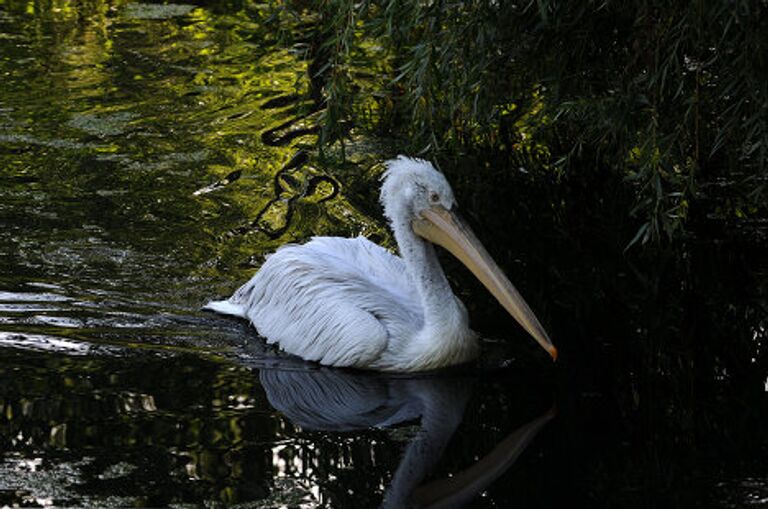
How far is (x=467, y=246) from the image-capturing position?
5734 mm

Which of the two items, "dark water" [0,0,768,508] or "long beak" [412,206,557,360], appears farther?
"long beak" [412,206,557,360]

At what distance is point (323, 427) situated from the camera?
517 cm

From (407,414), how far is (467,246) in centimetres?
76

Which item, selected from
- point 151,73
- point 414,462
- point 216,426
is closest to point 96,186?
point 151,73

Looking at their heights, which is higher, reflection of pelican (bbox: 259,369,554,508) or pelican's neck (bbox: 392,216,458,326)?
pelican's neck (bbox: 392,216,458,326)

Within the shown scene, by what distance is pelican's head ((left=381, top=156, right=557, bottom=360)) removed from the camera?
5.70 meters

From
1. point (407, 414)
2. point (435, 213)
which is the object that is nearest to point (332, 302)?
point (435, 213)

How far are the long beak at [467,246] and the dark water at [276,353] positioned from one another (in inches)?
12.4

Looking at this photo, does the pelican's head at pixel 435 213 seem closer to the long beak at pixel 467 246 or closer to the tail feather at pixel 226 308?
the long beak at pixel 467 246

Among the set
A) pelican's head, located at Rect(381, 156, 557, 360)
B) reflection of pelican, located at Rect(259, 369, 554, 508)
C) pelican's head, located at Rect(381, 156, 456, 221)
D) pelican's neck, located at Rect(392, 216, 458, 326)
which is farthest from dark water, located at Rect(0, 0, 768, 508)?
pelican's head, located at Rect(381, 156, 456, 221)

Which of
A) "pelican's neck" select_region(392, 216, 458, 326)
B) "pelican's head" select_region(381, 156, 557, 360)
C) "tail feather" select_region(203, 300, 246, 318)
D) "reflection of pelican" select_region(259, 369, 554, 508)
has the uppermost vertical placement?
"pelican's head" select_region(381, 156, 557, 360)

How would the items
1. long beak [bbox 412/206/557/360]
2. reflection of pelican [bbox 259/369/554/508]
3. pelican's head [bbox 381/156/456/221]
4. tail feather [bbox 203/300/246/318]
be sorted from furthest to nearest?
tail feather [bbox 203/300/246/318] → pelican's head [bbox 381/156/456/221] → long beak [bbox 412/206/557/360] → reflection of pelican [bbox 259/369/554/508]

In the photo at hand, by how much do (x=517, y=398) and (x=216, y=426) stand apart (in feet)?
3.69

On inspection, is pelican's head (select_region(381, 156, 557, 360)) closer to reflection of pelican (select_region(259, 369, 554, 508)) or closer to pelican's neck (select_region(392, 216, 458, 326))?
pelican's neck (select_region(392, 216, 458, 326))
